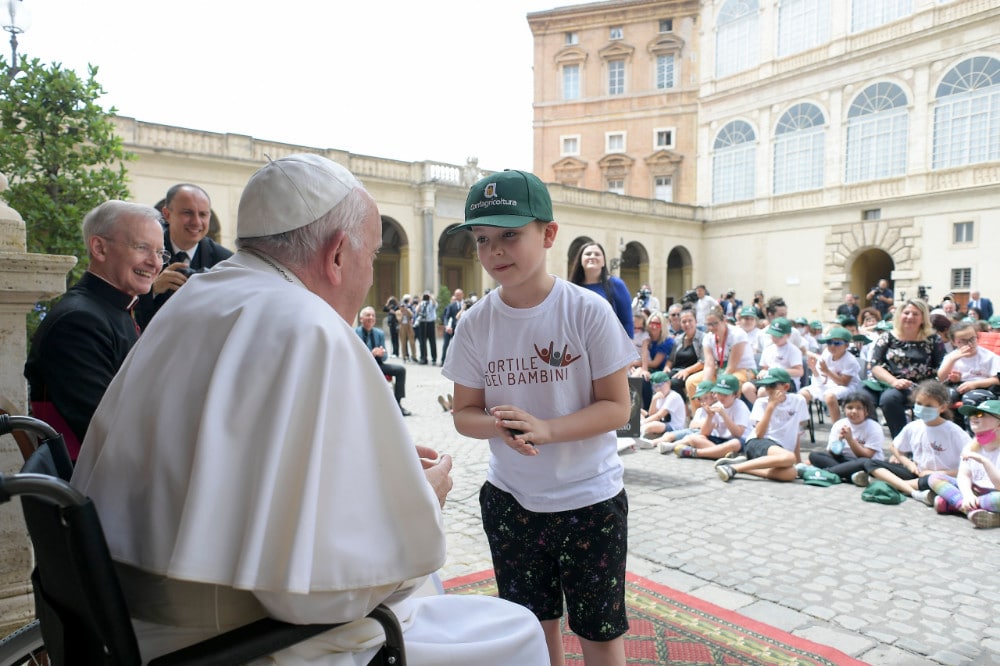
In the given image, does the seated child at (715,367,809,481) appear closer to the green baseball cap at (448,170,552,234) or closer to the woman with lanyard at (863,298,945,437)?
the woman with lanyard at (863,298,945,437)

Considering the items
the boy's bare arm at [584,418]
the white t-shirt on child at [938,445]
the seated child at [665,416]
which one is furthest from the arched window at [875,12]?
the boy's bare arm at [584,418]

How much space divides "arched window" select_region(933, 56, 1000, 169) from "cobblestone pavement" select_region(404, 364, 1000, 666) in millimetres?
25422

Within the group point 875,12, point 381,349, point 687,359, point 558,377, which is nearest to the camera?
point 558,377

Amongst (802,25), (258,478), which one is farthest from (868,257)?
(258,478)

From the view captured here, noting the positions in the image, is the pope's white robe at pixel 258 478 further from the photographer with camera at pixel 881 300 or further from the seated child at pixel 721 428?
the photographer with camera at pixel 881 300

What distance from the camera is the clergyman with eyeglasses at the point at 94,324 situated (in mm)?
2621

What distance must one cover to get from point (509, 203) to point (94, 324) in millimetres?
1802

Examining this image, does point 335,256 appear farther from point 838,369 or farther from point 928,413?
point 838,369

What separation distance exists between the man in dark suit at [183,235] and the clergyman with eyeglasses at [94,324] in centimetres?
58

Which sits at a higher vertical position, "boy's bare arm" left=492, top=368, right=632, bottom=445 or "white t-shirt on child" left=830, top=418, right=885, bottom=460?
"boy's bare arm" left=492, top=368, right=632, bottom=445

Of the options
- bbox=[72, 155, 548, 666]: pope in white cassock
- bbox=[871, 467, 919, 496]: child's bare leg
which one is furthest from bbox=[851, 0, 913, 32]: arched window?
bbox=[72, 155, 548, 666]: pope in white cassock

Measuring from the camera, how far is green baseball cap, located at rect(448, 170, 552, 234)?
217 cm

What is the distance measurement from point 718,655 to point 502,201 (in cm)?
240

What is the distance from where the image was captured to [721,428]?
26.1ft
